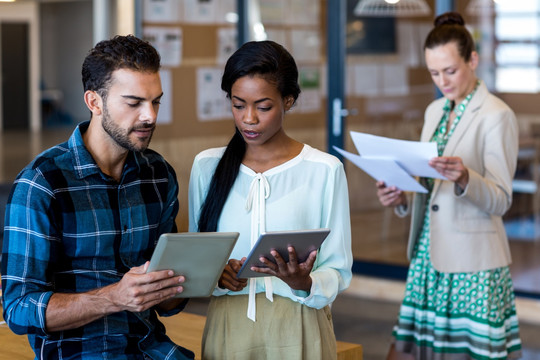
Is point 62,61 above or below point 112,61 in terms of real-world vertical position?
above

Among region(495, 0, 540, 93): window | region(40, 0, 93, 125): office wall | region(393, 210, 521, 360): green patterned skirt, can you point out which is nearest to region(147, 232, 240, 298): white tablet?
region(393, 210, 521, 360): green patterned skirt

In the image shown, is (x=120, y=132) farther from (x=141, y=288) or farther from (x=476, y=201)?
(x=476, y=201)

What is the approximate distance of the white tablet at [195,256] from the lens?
1.98 m

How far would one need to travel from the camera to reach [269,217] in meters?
2.35

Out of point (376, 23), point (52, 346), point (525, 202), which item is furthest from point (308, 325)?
point (376, 23)

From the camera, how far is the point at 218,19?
6543mm

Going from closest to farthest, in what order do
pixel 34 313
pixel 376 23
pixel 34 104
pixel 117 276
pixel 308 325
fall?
pixel 34 313 < pixel 117 276 < pixel 308 325 < pixel 376 23 < pixel 34 104

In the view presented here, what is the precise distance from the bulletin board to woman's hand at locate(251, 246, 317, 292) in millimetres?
4236

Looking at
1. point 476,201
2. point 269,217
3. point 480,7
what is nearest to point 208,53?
point 480,7

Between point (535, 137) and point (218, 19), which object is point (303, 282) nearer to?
point (535, 137)

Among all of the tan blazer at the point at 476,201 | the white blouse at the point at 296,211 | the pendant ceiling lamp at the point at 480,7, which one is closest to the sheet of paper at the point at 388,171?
the tan blazer at the point at 476,201

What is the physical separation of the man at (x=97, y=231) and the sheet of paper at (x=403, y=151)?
48.3 inches

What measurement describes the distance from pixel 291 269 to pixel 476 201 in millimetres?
1487

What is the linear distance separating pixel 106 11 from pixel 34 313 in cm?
473
